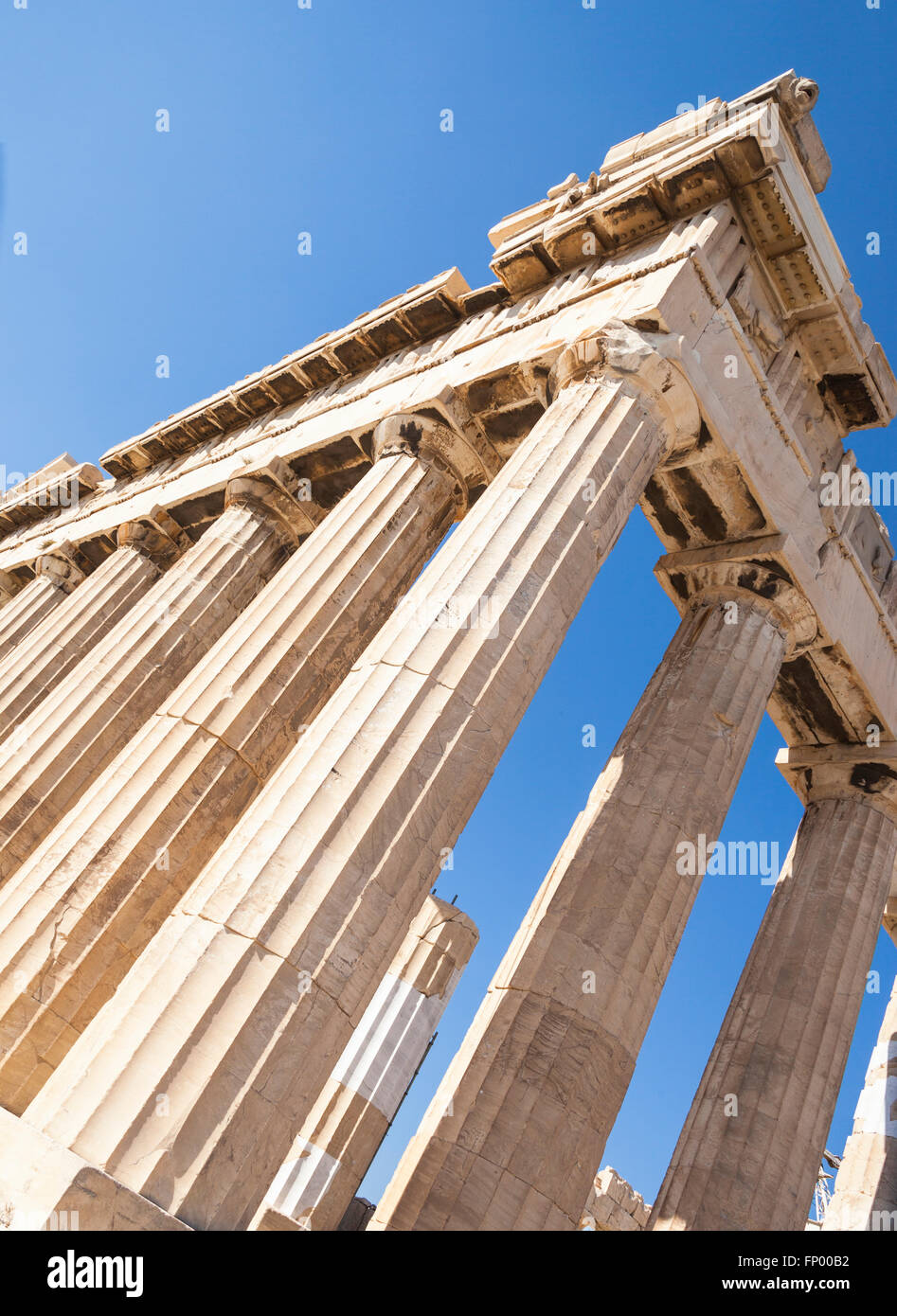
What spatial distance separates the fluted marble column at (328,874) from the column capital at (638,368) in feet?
4.20

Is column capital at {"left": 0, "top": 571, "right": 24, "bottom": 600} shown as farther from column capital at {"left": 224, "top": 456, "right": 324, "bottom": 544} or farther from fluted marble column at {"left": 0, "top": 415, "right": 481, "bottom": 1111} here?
fluted marble column at {"left": 0, "top": 415, "right": 481, "bottom": 1111}

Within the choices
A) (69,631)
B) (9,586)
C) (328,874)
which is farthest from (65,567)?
(328,874)

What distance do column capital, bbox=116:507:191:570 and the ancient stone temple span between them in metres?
0.17

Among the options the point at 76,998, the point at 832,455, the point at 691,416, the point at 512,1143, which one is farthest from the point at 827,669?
the point at 76,998

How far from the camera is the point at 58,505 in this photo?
2914 centimetres

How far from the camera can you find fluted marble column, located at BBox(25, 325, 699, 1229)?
683 cm

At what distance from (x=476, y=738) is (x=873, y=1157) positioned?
16278 mm

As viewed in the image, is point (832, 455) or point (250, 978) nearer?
point (250, 978)

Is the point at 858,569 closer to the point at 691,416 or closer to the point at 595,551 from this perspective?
the point at 691,416

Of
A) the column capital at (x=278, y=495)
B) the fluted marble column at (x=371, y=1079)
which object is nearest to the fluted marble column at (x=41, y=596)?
the column capital at (x=278, y=495)

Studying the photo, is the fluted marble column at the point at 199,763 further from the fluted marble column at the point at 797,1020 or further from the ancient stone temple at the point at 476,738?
the fluted marble column at the point at 797,1020

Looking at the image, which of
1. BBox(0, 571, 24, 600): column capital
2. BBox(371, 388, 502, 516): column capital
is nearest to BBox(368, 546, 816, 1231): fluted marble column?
BBox(371, 388, 502, 516): column capital

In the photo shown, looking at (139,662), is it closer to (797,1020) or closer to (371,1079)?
(371,1079)
